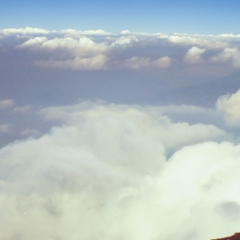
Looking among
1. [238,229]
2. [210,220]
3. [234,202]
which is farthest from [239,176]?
[238,229]

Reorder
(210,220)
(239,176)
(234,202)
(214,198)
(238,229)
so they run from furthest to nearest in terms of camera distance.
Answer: (239,176) < (214,198) < (234,202) < (210,220) < (238,229)

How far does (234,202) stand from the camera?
42156 mm

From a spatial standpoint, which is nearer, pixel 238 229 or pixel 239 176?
pixel 238 229

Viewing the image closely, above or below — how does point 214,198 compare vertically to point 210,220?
above

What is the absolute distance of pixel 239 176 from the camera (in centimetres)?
5519

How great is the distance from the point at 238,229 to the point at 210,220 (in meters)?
6.44

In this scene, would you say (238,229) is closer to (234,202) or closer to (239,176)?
(234,202)

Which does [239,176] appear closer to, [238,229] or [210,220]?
[210,220]

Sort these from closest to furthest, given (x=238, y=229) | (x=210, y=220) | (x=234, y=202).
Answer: (x=238, y=229), (x=210, y=220), (x=234, y=202)

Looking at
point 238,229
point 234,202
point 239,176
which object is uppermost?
point 239,176

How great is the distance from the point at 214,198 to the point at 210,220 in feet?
31.9

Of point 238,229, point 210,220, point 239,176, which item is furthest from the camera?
point 239,176

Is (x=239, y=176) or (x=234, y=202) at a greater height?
(x=239, y=176)

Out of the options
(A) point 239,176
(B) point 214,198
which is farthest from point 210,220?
(A) point 239,176
